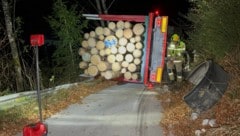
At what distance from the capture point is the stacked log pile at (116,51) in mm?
12609

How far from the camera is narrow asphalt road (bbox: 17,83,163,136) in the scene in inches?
325

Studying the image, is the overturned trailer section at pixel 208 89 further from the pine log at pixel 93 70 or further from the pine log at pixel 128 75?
the pine log at pixel 93 70

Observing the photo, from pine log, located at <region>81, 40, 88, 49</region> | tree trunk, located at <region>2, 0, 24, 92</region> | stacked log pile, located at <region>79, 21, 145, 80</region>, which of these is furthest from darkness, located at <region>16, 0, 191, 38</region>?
stacked log pile, located at <region>79, 21, 145, 80</region>

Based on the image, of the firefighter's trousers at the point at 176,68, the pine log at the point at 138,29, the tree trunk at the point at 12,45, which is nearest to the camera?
the firefighter's trousers at the point at 176,68

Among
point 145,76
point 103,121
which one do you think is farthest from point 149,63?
point 103,121

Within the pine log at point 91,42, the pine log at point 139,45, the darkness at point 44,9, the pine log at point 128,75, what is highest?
the darkness at point 44,9

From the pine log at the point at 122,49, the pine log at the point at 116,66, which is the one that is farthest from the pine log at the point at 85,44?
the pine log at the point at 122,49

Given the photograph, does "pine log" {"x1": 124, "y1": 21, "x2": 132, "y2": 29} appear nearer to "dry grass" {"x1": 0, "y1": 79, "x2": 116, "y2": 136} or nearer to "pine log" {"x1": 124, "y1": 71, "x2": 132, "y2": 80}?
"pine log" {"x1": 124, "y1": 71, "x2": 132, "y2": 80}

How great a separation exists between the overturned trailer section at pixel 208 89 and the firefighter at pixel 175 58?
9.72ft

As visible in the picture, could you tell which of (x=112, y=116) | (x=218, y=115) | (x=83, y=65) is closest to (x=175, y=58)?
(x=83, y=65)

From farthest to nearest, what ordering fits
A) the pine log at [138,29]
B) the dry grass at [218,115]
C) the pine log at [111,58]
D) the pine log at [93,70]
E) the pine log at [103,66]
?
the pine log at [93,70], the pine log at [103,66], the pine log at [111,58], the pine log at [138,29], the dry grass at [218,115]

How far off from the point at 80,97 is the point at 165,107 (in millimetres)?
2511

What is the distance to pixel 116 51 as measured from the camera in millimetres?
12883

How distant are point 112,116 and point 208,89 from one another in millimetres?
2254
